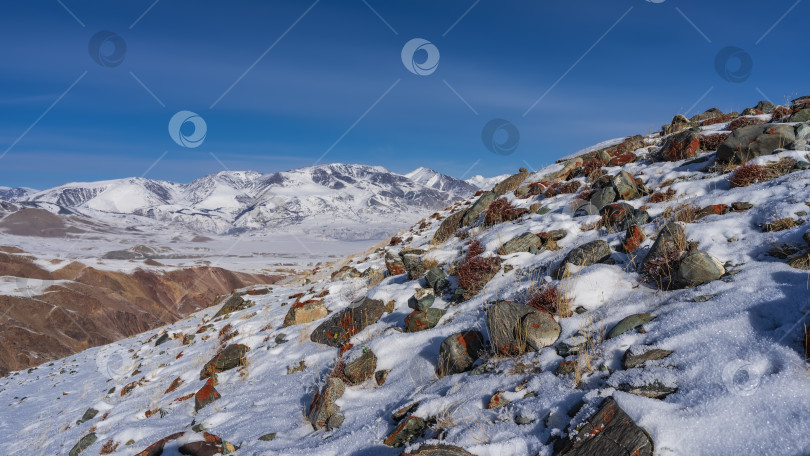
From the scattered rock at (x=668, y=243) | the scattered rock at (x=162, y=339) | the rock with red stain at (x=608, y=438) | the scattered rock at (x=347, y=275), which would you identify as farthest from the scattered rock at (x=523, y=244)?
the scattered rock at (x=162, y=339)

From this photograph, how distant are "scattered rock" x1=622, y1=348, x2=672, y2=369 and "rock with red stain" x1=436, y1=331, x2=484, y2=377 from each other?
219 centimetres

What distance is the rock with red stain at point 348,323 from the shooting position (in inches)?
373

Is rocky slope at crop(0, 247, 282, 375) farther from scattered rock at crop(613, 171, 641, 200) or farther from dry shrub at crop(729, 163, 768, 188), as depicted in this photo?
dry shrub at crop(729, 163, 768, 188)

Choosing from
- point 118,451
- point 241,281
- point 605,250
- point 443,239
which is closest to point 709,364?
point 605,250

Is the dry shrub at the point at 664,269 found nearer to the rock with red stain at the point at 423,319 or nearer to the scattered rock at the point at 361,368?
the rock with red stain at the point at 423,319

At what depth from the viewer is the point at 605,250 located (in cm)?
754

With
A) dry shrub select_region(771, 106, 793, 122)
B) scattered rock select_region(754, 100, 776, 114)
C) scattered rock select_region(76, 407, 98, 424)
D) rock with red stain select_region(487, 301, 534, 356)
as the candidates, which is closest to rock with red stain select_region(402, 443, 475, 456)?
rock with red stain select_region(487, 301, 534, 356)

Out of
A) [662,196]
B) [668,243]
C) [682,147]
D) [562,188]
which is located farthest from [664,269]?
[682,147]

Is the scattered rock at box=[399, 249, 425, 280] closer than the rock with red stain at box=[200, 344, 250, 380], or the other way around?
the rock with red stain at box=[200, 344, 250, 380]

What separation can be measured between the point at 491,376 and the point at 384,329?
12.0ft

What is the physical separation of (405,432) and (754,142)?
38.4 feet

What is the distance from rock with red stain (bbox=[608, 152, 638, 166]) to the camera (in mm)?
14080

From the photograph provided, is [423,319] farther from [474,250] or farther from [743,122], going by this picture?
[743,122]

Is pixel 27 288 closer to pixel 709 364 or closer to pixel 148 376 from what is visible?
pixel 148 376
